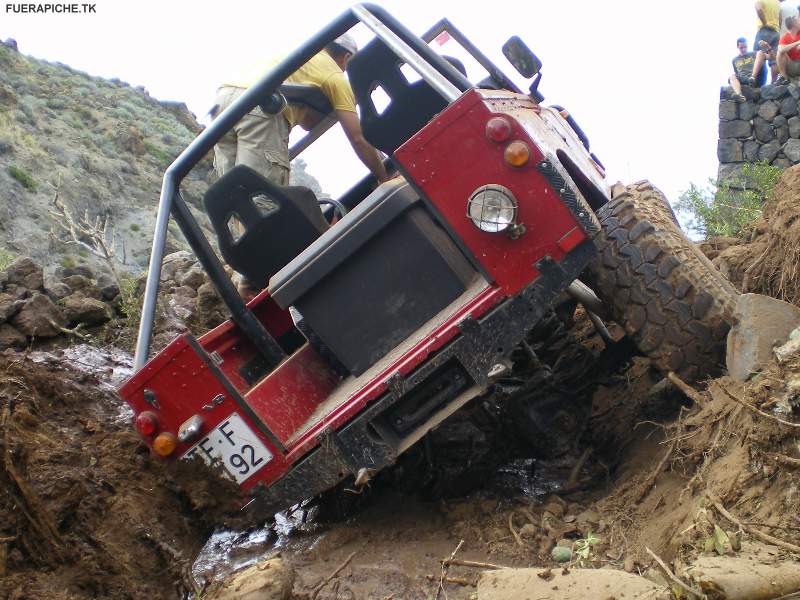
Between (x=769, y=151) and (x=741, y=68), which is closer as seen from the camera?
(x=769, y=151)

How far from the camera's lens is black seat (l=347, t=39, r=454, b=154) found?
11.6ft

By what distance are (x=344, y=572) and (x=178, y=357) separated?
3.44 ft

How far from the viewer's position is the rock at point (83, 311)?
18.1ft

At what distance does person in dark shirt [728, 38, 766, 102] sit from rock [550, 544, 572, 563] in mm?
8658

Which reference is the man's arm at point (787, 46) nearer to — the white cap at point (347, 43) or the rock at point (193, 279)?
the white cap at point (347, 43)

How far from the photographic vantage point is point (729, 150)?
33.5 feet

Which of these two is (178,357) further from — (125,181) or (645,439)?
(125,181)

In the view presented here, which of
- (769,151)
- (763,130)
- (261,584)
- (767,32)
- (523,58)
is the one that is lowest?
(769,151)

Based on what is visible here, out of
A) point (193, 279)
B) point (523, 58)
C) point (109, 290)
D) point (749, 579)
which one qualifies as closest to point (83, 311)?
point (109, 290)

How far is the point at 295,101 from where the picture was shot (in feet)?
14.6

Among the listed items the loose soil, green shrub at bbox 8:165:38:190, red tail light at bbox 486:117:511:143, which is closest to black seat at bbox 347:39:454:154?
red tail light at bbox 486:117:511:143

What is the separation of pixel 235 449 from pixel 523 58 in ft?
7.76

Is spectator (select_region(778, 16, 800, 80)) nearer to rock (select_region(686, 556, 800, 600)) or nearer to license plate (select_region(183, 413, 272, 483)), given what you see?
license plate (select_region(183, 413, 272, 483))

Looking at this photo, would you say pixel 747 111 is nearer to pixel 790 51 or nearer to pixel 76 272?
pixel 790 51
